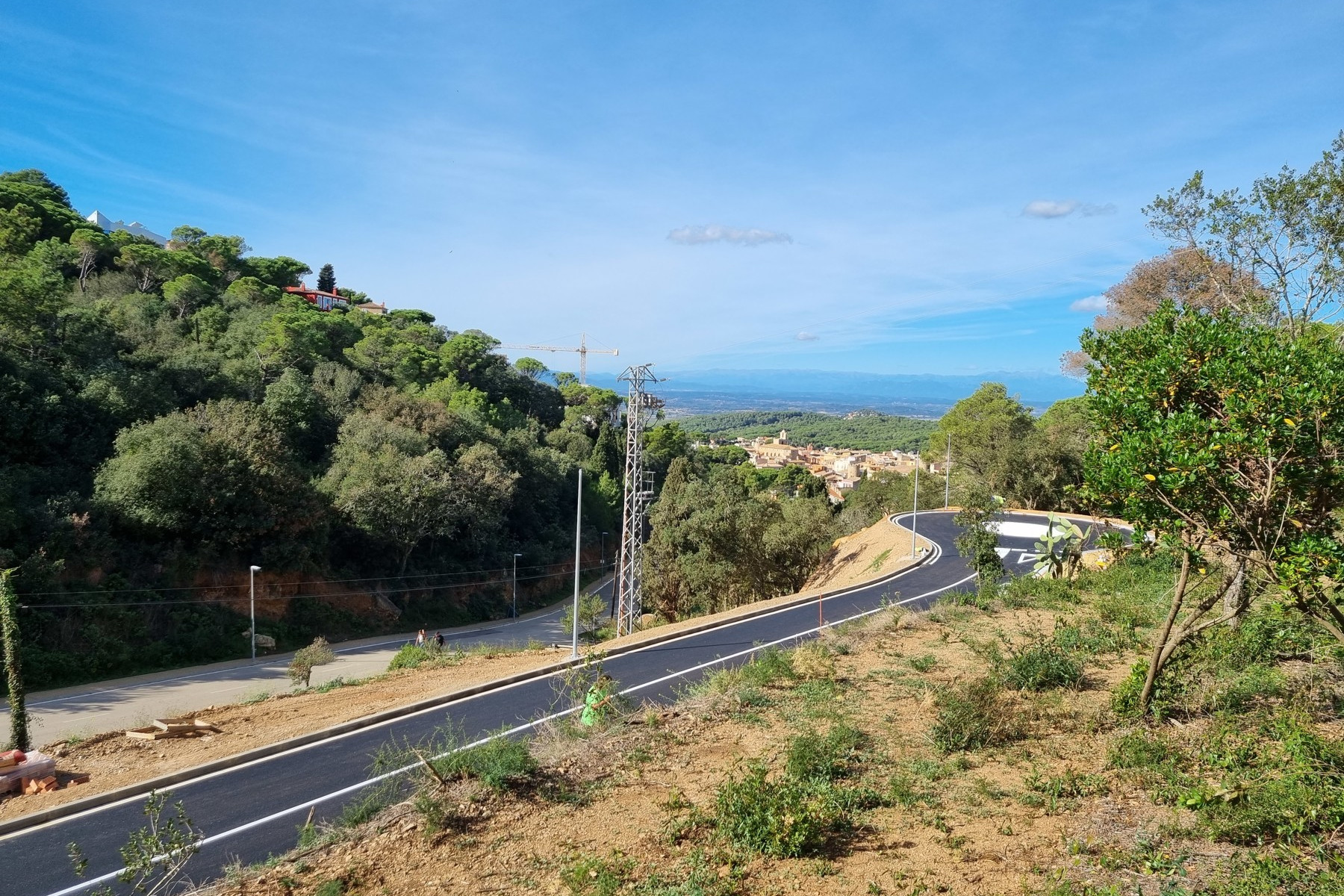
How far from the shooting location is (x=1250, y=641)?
10133 millimetres

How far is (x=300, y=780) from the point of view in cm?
987

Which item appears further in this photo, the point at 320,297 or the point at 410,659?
the point at 320,297

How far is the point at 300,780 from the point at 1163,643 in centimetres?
983

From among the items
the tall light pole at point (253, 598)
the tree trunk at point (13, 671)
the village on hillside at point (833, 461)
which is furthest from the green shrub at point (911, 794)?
the village on hillside at point (833, 461)

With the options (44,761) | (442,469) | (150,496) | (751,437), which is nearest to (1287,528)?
(44,761)

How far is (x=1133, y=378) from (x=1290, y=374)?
1.12 meters

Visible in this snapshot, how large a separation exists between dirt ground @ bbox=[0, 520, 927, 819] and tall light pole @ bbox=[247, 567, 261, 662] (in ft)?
25.0

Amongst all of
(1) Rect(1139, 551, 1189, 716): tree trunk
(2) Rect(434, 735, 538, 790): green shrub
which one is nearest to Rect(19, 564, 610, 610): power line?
(2) Rect(434, 735, 538, 790): green shrub

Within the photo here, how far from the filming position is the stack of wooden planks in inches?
481

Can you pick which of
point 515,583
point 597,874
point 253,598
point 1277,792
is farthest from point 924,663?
point 515,583

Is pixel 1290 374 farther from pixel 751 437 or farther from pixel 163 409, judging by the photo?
pixel 751 437

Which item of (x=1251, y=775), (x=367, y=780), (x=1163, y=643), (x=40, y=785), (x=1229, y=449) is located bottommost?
(x=40, y=785)

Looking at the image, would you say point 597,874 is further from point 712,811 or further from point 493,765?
point 493,765

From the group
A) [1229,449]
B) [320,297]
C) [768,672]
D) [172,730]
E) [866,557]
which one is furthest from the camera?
[320,297]
